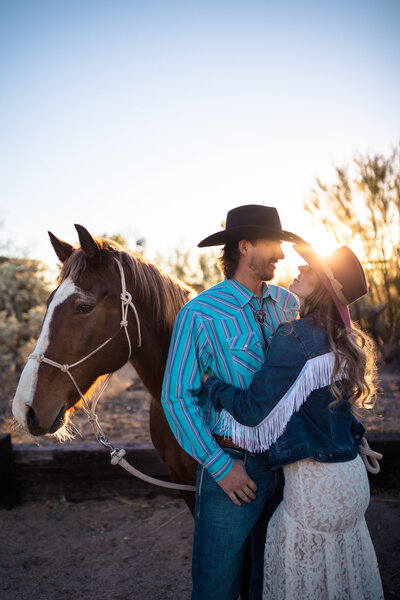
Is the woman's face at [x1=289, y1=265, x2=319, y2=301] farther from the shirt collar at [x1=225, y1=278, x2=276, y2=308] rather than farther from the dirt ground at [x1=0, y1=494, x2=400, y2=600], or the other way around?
the dirt ground at [x1=0, y1=494, x2=400, y2=600]

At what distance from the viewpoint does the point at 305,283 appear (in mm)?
1754

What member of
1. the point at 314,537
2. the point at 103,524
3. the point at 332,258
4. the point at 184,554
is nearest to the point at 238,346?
the point at 332,258

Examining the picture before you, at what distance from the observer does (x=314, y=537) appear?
1552 millimetres

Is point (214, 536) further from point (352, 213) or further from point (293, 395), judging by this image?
point (352, 213)

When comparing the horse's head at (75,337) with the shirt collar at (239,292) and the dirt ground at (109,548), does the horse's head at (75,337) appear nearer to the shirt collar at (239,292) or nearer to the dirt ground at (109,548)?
the shirt collar at (239,292)

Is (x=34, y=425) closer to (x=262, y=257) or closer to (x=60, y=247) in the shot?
(x=60, y=247)

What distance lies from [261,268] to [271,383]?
1.87 feet

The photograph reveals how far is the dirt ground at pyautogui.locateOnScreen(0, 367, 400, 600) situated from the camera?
9.27 feet

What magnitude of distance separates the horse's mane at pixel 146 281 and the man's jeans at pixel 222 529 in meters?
0.81

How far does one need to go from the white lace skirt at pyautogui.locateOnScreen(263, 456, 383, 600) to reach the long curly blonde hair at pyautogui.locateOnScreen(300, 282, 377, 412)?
0.29m

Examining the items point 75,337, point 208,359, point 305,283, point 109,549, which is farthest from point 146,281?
point 109,549

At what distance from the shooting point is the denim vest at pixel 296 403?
5.12 ft

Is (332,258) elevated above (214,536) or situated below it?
above

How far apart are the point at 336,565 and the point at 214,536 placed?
0.48 m
